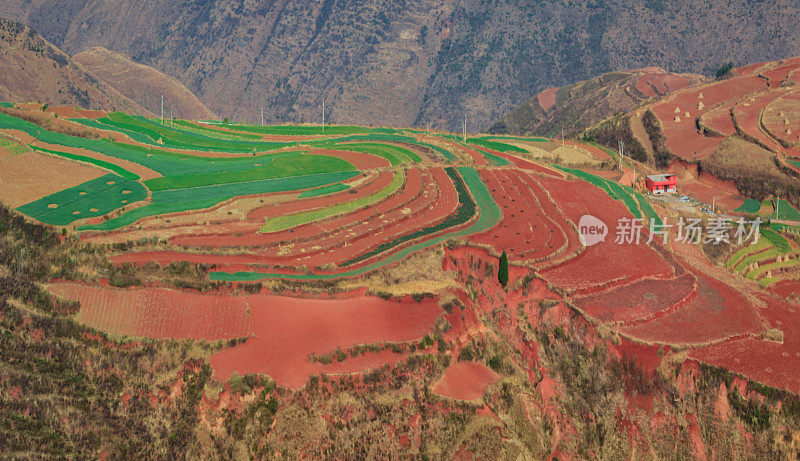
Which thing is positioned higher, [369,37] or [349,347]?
[369,37]

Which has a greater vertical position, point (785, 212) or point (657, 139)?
point (657, 139)

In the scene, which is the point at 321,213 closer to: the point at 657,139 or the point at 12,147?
the point at 12,147

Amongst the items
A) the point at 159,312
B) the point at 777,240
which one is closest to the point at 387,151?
the point at 777,240

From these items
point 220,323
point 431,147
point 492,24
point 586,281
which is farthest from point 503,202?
point 492,24

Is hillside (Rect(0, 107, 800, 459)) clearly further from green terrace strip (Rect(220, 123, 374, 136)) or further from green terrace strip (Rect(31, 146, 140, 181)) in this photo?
green terrace strip (Rect(220, 123, 374, 136))

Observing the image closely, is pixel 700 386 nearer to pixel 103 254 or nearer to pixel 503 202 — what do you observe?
pixel 503 202

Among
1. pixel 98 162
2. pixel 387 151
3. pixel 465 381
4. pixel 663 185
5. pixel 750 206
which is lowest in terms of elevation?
pixel 465 381

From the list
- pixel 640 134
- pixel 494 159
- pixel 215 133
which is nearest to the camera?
pixel 494 159
